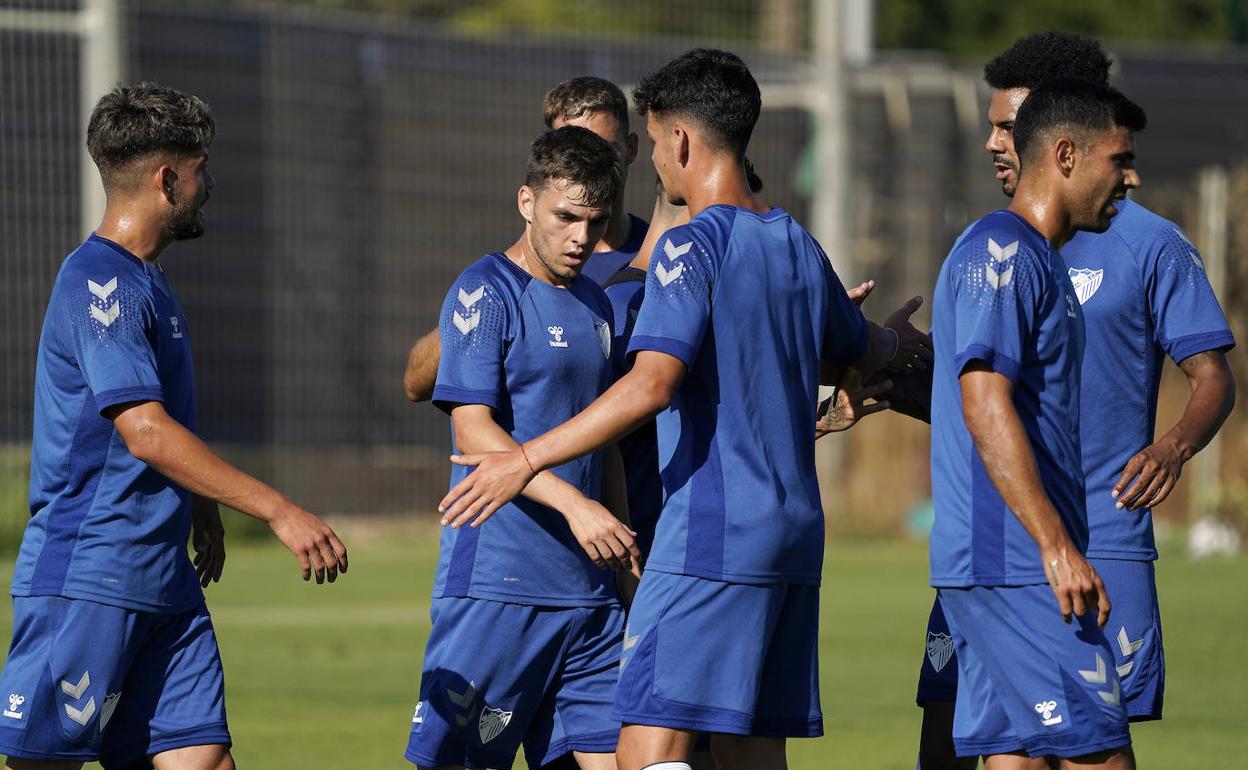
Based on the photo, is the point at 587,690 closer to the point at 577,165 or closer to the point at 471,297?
the point at 471,297

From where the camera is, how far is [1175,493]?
78.7 ft

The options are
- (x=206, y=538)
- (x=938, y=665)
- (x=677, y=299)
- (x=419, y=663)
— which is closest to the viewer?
(x=677, y=299)

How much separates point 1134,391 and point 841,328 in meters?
1.10

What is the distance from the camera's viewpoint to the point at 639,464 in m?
6.88

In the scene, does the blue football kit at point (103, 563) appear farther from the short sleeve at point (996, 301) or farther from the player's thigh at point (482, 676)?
the short sleeve at point (996, 301)

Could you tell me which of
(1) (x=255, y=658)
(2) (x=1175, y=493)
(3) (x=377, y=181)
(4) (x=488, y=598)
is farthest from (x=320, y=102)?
(4) (x=488, y=598)

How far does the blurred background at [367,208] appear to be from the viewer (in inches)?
841

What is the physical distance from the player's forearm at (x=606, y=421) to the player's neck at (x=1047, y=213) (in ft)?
3.75

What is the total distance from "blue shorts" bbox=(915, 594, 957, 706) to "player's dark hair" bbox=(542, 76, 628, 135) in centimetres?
206

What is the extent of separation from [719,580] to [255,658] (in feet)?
24.9

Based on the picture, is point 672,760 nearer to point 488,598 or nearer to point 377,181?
point 488,598

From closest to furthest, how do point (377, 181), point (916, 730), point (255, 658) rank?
point (916, 730), point (255, 658), point (377, 181)

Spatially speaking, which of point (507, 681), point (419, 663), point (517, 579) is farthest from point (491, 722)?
point (419, 663)

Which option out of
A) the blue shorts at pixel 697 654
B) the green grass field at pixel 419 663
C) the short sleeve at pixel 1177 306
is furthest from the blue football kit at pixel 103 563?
the short sleeve at pixel 1177 306
